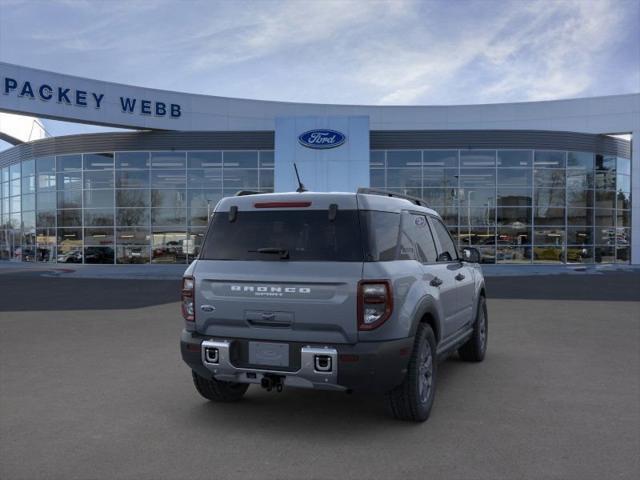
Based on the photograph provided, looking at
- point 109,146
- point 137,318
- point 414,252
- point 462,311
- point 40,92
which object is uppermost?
point 40,92

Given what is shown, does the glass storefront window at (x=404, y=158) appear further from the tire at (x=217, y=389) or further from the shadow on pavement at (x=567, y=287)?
the tire at (x=217, y=389)

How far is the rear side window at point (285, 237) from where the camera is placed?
14.1ft

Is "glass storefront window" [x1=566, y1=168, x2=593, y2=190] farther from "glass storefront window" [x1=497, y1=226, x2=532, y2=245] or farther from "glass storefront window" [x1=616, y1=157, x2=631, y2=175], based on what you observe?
"glass storefront window" [x1=497, y1=226, x2=532, y2=245]

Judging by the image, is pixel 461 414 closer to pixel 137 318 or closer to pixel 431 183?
pixel 137 318

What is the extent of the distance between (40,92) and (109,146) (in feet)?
13.6

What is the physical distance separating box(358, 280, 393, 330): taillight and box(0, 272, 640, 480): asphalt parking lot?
927 mm

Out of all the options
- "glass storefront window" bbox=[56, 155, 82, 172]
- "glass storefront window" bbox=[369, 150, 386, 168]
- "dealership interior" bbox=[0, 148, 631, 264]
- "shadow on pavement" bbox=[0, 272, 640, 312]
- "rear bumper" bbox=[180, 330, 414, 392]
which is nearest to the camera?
"rear bumper" bbox=[180, 330, 414, 392]

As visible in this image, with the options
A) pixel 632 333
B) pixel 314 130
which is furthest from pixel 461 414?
pixel 314 130

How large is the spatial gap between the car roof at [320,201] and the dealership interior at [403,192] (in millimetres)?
22695

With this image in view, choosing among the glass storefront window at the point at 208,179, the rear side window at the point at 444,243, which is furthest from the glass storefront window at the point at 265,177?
the rear side window at the point at 444,243

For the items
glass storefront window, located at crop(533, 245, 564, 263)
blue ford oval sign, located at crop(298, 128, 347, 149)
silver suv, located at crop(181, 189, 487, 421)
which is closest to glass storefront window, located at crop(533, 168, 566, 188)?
glass storefront window, located at crop(533, 245, 564, 263)

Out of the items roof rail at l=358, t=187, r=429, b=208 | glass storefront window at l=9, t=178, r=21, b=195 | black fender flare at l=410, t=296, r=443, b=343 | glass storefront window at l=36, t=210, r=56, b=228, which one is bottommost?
black fender flare at l=410, t=296, r=443, b=343

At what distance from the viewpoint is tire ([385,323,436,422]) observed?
4.44m

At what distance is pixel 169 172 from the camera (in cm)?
2814
